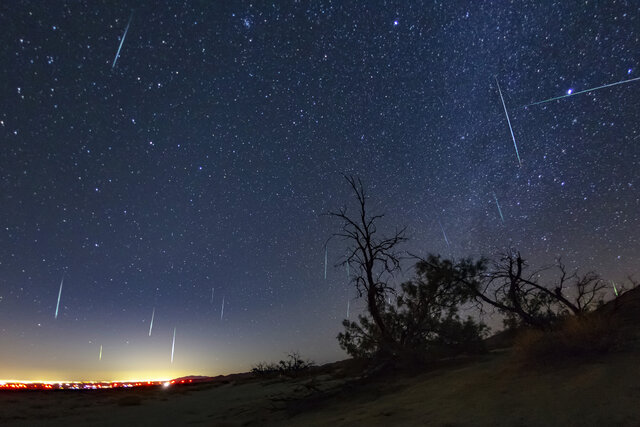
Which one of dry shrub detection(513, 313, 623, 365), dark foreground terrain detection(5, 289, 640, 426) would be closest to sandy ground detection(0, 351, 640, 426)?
dark foreground terrain detection(5, 289, 640, 426)

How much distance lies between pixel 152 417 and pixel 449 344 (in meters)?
11.3

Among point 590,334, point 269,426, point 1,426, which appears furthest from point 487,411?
point 1,426

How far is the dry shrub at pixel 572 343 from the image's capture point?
6352 millimetres

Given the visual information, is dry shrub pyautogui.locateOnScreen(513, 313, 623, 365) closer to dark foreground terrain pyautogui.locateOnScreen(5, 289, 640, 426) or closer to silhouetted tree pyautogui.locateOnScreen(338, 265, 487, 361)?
dark foreground terrain pyautogui.locateOnScreen(5, 289, 640, 426)

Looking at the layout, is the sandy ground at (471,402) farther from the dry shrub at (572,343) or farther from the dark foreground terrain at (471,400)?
the dry shrub at (572,343)

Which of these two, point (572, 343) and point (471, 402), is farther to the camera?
point (572, 343)

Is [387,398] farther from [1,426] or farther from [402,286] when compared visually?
[1,426]

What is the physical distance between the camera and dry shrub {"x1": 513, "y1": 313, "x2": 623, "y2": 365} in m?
6.35

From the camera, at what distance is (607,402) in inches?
162

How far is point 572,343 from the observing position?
654 centimetres

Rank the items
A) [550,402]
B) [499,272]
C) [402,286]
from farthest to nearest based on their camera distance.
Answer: [402,286] < [499,272] < [550,402]

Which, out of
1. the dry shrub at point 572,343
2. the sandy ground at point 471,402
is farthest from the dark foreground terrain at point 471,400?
the dry shrub at point 572,343

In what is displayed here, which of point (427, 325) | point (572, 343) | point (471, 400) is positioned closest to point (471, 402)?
point (471, 400)

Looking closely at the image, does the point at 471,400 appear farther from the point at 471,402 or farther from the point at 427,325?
the point at 427,325
